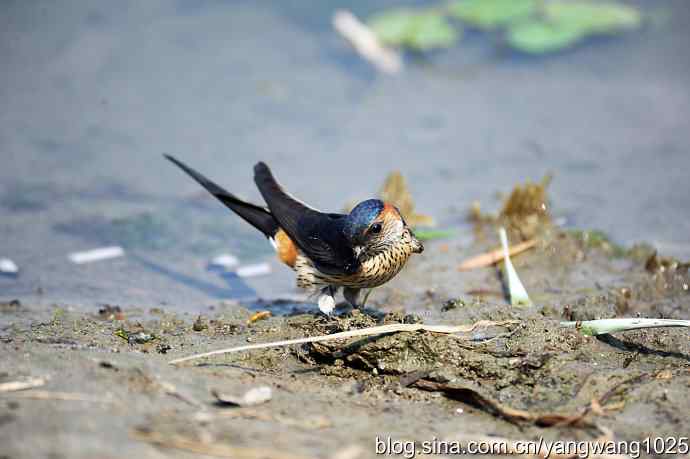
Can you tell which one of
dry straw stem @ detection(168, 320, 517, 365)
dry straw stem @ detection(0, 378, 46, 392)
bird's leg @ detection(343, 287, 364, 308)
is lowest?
dry straw stem @ detection(0, 378, 46, 392)

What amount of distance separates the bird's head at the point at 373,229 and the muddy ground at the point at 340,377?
0.50 meters

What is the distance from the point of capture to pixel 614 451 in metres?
3.35

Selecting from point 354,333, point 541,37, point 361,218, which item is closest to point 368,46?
point 541,37

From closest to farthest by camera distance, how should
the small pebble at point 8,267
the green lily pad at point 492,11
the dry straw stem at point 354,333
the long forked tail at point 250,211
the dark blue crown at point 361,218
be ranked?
the dry straw stem at point 354,333
the dark blue crown at point 361,218
the long forked tail at point 250,211
the small pebble at point 8,267
the green lily pad at point 492,11

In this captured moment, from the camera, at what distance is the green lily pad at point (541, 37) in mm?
10055

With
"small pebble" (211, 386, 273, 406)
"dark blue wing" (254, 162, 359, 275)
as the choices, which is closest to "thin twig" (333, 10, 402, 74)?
"dark blue wing" (254, 162, 359, 275)

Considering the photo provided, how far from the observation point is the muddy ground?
297 cm

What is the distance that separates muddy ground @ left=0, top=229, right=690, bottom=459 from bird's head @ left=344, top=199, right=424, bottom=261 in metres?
0.50

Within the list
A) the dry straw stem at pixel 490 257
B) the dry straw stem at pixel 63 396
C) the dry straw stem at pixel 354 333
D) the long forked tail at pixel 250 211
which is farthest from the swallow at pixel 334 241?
the dry straw stem at pixel 63 396

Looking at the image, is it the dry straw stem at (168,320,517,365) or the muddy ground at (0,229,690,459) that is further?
the dry straw stem at (168,320,517,365)

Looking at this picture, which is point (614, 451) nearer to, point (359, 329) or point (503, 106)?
point (359, 329)

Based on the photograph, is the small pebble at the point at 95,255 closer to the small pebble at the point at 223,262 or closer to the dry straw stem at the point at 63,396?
the small pebble at the point at 223,262

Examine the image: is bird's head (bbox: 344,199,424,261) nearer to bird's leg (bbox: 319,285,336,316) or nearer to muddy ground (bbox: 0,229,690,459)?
bird's leg (bbox: 319,285,336,316)

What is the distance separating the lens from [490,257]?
6.46 m
